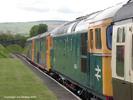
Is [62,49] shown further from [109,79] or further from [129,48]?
[129,48]

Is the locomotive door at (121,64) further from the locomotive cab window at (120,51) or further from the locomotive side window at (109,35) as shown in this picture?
the locomotive side window at (109,35)

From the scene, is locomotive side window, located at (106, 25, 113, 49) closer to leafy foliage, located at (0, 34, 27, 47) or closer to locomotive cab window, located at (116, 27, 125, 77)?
locomotive cab window, located at (116, 27, 125, 77)

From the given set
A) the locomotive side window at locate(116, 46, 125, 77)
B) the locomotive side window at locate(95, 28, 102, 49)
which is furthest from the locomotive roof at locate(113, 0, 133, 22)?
the locomotive side window at locate(95, 28, 102, 49)

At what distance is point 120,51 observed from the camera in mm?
11789

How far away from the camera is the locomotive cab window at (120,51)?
38.1 ft

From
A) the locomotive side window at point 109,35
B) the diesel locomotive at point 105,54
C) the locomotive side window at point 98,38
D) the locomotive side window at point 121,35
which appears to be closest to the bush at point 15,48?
the diesel locomotive at point 105,54

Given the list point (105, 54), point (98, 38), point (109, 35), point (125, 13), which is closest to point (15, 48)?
point (98, 38)

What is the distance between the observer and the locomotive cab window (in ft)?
38.1

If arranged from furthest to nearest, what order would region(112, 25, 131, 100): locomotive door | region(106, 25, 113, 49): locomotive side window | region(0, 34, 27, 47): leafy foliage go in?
region(0, 34, 27, 47): leafy foliage
region(106, 25, 113, 49): locomotive side window
region(112, 25, 131, 100): locomotive door

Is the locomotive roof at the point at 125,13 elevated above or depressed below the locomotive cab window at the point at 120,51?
above

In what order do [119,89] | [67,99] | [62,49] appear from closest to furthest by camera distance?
[119,89], [67,99], [62,49]

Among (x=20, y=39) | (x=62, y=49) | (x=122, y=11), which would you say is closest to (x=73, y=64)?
(x=62, y=49)

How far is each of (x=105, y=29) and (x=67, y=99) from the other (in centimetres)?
600

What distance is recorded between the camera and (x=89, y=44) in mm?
15836
